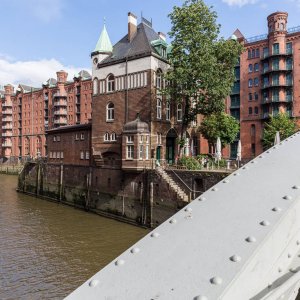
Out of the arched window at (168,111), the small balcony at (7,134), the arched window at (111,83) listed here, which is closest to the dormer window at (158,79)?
the arched window at (168,111)

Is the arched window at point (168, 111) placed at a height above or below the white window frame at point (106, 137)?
above

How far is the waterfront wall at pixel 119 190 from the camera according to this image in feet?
70.2

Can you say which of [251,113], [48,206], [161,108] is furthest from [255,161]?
[251,113]

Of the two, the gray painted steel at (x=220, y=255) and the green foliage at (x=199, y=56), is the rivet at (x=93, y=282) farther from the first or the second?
the green foliage at (x=199, y=56)

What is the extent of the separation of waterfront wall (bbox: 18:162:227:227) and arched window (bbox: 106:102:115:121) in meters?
5.97

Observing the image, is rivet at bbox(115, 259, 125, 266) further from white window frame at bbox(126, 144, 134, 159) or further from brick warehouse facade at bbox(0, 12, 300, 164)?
white window frame at bbox(126, 144, 134, 159)

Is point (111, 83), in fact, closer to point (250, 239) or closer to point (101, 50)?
point (101, 50)

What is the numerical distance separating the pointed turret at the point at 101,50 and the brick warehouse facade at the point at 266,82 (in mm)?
28150

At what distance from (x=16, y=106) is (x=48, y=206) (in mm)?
62704

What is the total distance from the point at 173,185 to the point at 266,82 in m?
35.6

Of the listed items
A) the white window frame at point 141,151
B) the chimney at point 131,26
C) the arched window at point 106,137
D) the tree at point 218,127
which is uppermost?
the chimney at point 131,26

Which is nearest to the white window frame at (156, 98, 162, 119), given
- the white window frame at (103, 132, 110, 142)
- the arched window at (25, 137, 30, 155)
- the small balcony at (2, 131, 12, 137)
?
the white window frame at (103, 132, 110, 142)

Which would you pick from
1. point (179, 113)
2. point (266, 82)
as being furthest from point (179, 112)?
point (266, 82)

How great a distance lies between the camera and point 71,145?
37281 millimetres
